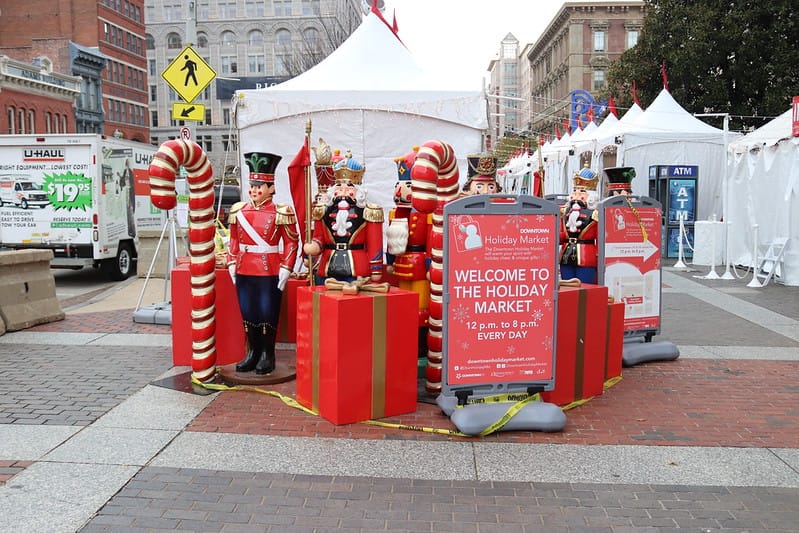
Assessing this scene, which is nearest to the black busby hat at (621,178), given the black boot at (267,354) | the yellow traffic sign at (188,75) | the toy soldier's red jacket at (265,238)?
the toy soldier's red jacket at (265,238)

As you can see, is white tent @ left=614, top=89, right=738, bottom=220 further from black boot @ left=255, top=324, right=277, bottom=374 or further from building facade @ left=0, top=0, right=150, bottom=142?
building facade @ left=0, top=0, right=150, bottom=142

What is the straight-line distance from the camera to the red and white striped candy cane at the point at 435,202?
5.58m

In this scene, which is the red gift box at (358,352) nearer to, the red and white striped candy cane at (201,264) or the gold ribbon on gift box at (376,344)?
the gold ribbon on gift box at (376,344)

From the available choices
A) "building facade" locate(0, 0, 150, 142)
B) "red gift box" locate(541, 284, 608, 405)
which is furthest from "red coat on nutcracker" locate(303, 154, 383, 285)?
"building facade" locate(0, 0, 150, 142)

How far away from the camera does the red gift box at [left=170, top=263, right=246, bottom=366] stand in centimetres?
706

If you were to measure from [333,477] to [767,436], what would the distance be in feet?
10.7

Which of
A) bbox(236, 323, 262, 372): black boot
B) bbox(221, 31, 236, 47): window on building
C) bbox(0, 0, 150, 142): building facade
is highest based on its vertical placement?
bbox(221, 31, 236, 47): window on building

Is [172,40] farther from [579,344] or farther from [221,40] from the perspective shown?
[579,344]

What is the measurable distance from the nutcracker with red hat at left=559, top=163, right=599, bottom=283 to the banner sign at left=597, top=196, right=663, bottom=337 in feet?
0.67

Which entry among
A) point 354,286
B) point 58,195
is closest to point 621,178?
point 354,286

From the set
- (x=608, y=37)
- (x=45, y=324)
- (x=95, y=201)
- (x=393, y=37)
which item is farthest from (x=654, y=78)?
(x=608, y=37)

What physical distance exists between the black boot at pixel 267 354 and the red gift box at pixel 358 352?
0.99 m

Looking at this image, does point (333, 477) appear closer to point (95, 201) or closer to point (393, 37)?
point (393, 37)

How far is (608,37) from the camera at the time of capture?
2645 inches
